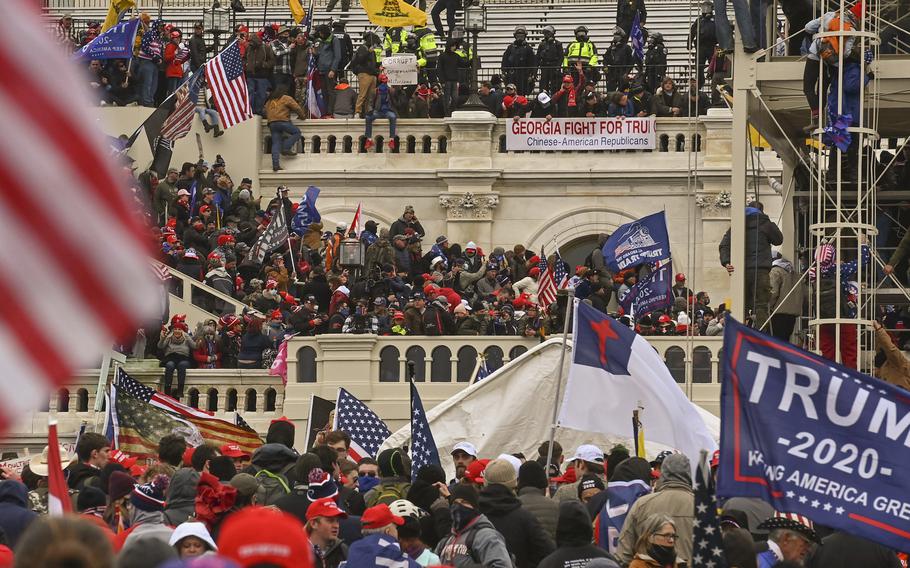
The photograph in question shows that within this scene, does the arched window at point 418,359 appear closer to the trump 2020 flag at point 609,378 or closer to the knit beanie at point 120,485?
the trump 2020 flag at point 609,378

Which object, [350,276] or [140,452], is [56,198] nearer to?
[140,452]

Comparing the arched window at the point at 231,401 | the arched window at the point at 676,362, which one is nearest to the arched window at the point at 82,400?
the arched window at the point at 231,401

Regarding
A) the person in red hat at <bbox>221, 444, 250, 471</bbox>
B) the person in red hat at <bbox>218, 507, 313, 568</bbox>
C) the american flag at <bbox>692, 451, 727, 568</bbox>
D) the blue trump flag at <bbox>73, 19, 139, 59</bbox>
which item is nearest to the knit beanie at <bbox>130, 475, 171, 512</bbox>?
the person in red hat at <bbox>221, 444, 250, 471</bbox>

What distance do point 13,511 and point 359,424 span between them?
28.1 ft

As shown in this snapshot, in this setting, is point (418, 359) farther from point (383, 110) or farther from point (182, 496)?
point (182, 496)

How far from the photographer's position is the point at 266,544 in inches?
184

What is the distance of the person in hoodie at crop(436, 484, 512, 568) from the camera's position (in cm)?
966

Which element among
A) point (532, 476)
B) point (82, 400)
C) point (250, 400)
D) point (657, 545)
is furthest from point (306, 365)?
point (657, 545)

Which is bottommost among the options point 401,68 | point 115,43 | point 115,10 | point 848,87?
point 848,87

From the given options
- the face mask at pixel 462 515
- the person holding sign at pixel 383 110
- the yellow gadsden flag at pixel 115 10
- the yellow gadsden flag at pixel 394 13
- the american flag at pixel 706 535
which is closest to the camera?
the american flag at pixel 706 535

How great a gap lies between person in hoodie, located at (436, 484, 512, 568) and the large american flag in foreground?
604 cm

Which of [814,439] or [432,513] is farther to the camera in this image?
[432,513]

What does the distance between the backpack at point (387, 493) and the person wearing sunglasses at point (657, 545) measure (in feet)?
8.68

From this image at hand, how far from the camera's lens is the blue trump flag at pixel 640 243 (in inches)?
1118
